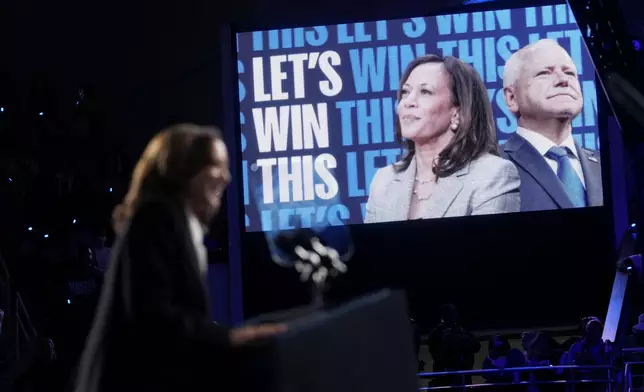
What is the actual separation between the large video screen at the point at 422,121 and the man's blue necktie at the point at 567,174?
1 cm

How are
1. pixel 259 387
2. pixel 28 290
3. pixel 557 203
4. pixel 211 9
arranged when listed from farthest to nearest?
1. pixel 211 9
2. pixel 557 203
3. pixel 28 290
4. pixel 259 387

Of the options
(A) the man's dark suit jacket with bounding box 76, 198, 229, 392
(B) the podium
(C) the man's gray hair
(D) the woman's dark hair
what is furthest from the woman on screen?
(A) the man's dark suit jacket with bounding box 76, 198, 229, 392

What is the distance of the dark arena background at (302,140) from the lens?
39.2ft

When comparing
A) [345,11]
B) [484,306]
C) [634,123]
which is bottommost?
[484,306]

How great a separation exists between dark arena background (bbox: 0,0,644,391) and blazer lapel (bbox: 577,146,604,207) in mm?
116

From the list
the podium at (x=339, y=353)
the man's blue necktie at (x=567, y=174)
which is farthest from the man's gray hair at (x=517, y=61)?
the podium at (x=339, y=353)

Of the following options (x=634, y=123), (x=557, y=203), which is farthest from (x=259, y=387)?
(x=557, y=203)

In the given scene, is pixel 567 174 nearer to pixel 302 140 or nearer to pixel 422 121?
pixel 422 121

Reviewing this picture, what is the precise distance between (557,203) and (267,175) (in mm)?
3230

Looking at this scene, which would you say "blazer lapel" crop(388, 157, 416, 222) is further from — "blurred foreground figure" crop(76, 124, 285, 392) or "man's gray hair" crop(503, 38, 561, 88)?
"blurred foreground figure" crop(76, 124, 285, 392)

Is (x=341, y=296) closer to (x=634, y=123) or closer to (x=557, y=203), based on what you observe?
(x=557, y=203)

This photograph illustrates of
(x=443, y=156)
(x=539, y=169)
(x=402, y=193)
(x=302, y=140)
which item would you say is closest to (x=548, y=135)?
(x=539, y=169)

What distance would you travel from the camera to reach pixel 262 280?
13703 millimetres

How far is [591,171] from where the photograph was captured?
40.2 ft
